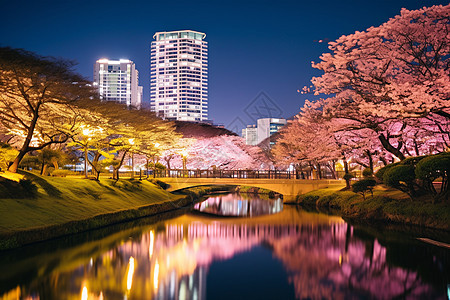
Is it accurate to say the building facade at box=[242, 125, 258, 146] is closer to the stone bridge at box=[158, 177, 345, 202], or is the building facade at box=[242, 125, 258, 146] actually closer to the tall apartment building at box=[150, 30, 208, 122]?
the tall apartment building at box=[150, 30, 208, 122]

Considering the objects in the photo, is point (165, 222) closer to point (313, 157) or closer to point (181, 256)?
point (181, 256)

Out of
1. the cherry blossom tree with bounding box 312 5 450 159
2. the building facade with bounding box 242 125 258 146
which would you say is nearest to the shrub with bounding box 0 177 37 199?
the cherry blossom tree with bounding box 312 5 450 159

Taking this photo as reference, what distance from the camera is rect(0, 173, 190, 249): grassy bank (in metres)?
16.6

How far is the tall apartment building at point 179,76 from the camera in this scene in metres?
186

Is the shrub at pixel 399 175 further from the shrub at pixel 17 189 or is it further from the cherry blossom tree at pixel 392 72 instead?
the shrub at pixel 17 189

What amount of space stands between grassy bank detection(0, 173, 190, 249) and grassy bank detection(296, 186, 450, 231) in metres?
16.0

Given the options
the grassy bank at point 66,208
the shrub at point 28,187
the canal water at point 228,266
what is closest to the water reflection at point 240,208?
the grassy bank at point 66,208

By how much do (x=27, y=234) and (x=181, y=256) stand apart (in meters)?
6.47

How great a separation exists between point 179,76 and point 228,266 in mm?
177537

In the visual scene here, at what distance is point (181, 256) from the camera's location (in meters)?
16.4

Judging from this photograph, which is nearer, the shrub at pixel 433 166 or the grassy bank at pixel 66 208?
the grassy bank at pixel 66 208

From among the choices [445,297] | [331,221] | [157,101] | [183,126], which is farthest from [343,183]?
[157,101]

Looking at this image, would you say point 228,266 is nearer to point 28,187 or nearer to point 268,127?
point 28,187

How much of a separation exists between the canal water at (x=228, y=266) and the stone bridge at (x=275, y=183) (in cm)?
2012
